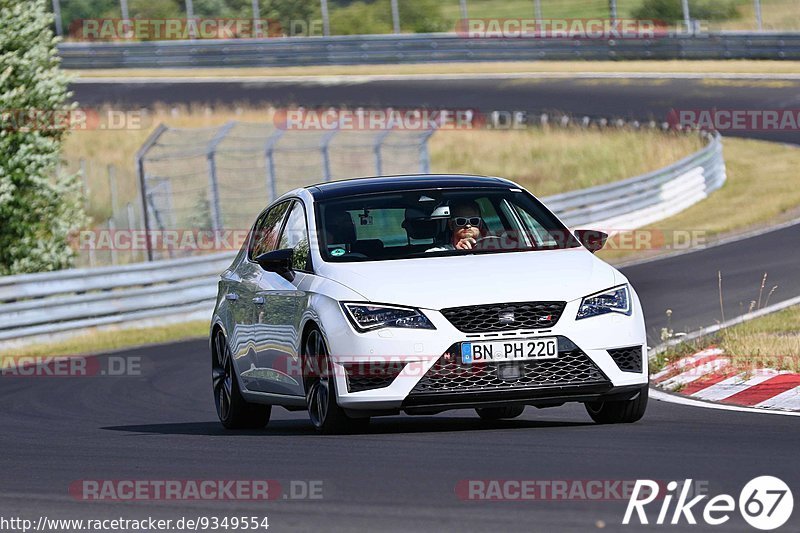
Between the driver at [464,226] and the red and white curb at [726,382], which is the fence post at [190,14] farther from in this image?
the driver at [464,226]

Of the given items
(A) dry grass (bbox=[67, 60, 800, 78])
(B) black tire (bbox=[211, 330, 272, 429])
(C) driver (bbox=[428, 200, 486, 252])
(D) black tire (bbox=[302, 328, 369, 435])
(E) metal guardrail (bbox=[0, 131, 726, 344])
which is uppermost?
(C) driver (bbox=[428, 200, 486, 252])

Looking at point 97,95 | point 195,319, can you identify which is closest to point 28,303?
point 195,319

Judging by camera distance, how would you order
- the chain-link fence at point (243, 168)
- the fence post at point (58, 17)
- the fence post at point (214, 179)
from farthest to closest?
the fence post at point (58, 17) < the chain-link fence at point (243, 168) < the fence post at point (214, 179)

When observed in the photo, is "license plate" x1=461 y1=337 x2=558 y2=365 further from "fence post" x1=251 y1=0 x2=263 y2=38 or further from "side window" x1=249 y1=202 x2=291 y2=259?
Result: "fence post" x1=251 y1=0 x2=263 y2=38

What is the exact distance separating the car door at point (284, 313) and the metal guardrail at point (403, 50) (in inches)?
1381

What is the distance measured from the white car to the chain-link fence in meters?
14.1

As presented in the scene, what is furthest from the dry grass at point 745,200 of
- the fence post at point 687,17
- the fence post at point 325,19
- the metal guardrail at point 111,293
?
the fence post at point 325,19

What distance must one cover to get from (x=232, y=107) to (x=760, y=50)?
1468cm

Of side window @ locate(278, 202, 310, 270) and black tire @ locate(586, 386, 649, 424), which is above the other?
side window @ locate(278, 202, 310, 270)

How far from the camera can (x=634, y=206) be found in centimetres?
2953

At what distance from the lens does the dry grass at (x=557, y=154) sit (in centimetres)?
3638

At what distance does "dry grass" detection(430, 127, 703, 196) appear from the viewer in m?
36.4

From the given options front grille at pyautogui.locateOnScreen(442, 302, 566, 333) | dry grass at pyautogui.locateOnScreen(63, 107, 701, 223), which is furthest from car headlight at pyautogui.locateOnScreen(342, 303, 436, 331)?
dry grass at pyautogui.locateOnScreen(63, 107, 701, 223)

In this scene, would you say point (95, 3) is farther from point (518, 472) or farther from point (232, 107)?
point (518, 472)
